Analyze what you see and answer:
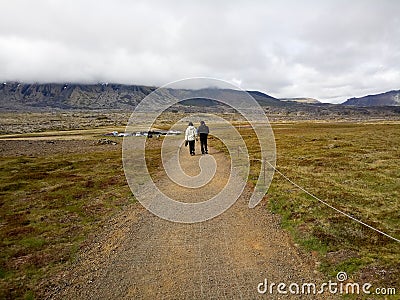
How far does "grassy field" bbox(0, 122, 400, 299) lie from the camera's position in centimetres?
992

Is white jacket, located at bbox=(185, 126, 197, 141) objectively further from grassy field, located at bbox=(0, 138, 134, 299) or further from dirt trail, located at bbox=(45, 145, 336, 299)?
dirt trail, located at bbox=(45, 145, 336, 299)

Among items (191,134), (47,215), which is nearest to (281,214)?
(47,215)

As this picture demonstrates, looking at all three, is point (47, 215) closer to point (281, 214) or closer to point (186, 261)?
point (186, 261)

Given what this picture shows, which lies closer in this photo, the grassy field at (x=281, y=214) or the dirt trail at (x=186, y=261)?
the dirt trail at (x=186, y=261)

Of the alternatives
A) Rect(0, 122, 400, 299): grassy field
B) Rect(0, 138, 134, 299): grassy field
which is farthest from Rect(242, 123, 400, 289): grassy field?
Rect(0, 138, 134, 299): grassy field

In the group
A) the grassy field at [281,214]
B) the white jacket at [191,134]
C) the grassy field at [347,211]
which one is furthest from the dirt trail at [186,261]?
the white jacket at [191,134]

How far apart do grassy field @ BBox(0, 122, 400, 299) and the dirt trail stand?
0.82 meters

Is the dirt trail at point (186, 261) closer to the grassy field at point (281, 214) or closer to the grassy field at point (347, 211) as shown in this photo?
the grassy field at point (281, 214)

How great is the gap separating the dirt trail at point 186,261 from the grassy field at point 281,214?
818mm

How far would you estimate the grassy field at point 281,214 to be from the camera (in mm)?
9922

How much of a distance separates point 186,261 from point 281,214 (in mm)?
5930

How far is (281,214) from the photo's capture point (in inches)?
567

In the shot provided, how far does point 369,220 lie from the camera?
13.2 metres

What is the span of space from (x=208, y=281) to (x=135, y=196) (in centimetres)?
994
